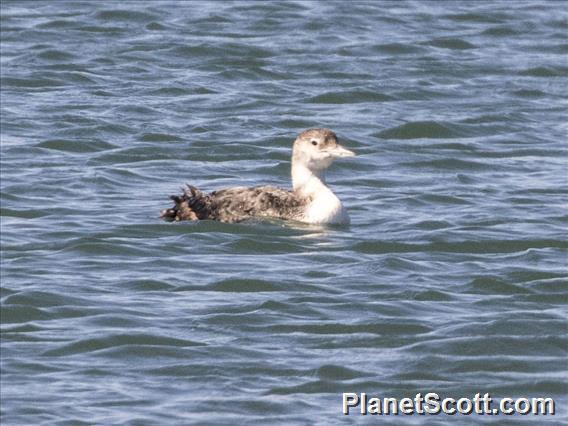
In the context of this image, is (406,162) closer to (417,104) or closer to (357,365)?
(417,104)

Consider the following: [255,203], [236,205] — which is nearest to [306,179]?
[255,203]

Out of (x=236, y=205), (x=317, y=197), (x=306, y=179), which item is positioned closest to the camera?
(x=236, y=205)

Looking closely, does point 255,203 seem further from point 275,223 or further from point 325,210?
point 325,210

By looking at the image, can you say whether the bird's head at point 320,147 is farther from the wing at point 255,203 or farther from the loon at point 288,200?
the wing at point 255,203

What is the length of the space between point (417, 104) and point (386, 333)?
10286 mm

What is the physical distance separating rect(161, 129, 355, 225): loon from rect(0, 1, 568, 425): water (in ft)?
0.49

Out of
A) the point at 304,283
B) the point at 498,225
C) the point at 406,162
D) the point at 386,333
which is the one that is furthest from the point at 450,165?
the point at 386,333

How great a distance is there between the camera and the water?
13812 mm

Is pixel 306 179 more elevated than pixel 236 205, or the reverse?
pixel 306 179

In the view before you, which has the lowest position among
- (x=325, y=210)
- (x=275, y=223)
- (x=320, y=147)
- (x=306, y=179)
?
(x=275, y=223)

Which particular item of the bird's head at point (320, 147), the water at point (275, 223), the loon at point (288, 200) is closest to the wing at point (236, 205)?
the loon at point (288, 200)

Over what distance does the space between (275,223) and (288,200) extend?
0.25m

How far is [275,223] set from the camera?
18547 mm

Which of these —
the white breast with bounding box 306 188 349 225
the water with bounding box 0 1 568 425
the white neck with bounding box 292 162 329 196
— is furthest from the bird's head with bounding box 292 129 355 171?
the water with bounding box 0 1 568 425
